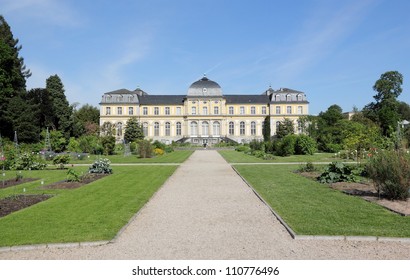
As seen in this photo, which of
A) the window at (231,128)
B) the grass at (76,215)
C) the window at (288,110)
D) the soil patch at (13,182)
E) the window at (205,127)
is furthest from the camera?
the window at (231,128)

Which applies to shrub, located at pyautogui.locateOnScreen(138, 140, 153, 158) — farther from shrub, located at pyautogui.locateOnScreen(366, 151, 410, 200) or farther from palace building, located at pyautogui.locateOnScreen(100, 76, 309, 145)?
palace building, located at pyautogui.locateOnScreen(100, 76, 309, 145)

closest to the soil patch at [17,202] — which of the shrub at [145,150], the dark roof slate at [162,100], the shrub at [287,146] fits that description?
the shrub at [145,150]

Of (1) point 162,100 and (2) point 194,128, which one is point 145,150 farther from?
(1) point 162,100

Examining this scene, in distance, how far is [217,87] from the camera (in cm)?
6309

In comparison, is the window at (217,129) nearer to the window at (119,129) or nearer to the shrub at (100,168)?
the window at (119,129)

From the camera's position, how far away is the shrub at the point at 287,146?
2859 cm

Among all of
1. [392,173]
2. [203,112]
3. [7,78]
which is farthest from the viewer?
[203,112]

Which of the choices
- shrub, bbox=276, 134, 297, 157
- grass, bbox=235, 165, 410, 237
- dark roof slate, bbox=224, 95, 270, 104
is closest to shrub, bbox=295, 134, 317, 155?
shrub, bbox=276, 134, 297, 157

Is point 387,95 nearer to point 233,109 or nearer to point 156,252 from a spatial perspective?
point 233,109

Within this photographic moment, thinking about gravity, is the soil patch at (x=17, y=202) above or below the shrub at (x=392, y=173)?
below

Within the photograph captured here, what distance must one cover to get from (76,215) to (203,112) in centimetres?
5627

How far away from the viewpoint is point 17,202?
8.53m

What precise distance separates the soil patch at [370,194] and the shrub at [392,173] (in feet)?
0.74

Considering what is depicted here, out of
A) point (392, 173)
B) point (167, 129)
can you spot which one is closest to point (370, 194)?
point (392, 173)
